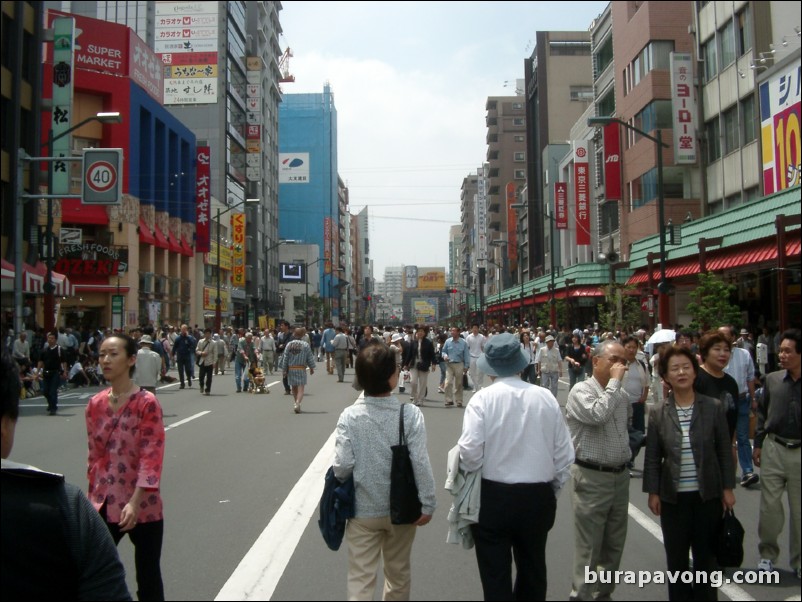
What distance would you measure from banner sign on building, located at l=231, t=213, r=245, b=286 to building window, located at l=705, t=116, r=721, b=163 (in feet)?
152

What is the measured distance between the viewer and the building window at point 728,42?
1700 cm

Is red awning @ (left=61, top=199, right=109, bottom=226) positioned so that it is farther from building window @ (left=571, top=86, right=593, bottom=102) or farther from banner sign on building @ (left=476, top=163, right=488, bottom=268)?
banner sign on building @ (left=476, top=163, right=488, bottom=268)

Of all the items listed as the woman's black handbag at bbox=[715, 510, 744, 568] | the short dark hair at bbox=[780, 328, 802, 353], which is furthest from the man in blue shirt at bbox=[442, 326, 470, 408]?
the woman's black handbag at bbox=[715, 510, 744, 568]

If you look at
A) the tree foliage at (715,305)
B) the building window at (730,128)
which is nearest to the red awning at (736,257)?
the tree foliage at (715,305)

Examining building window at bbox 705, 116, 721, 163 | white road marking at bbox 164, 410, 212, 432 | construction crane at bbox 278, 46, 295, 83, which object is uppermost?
construction crane at bbox 278, 46, 295, 83

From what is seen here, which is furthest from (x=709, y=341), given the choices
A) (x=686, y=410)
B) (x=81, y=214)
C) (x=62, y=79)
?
(x=81, y=214)

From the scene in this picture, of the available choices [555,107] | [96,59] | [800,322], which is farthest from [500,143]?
[800,322]

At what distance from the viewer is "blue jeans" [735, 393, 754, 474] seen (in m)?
8.45

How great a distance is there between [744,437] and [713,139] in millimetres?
20153

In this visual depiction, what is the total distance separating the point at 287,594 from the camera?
16.3 feet

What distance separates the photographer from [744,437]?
335 inches

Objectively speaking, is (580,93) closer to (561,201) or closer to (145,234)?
(561,201)

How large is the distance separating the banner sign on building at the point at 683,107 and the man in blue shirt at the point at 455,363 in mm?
13712

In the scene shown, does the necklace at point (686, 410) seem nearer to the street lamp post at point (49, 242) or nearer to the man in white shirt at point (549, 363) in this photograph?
the man in white shirt at point (549, 363)
